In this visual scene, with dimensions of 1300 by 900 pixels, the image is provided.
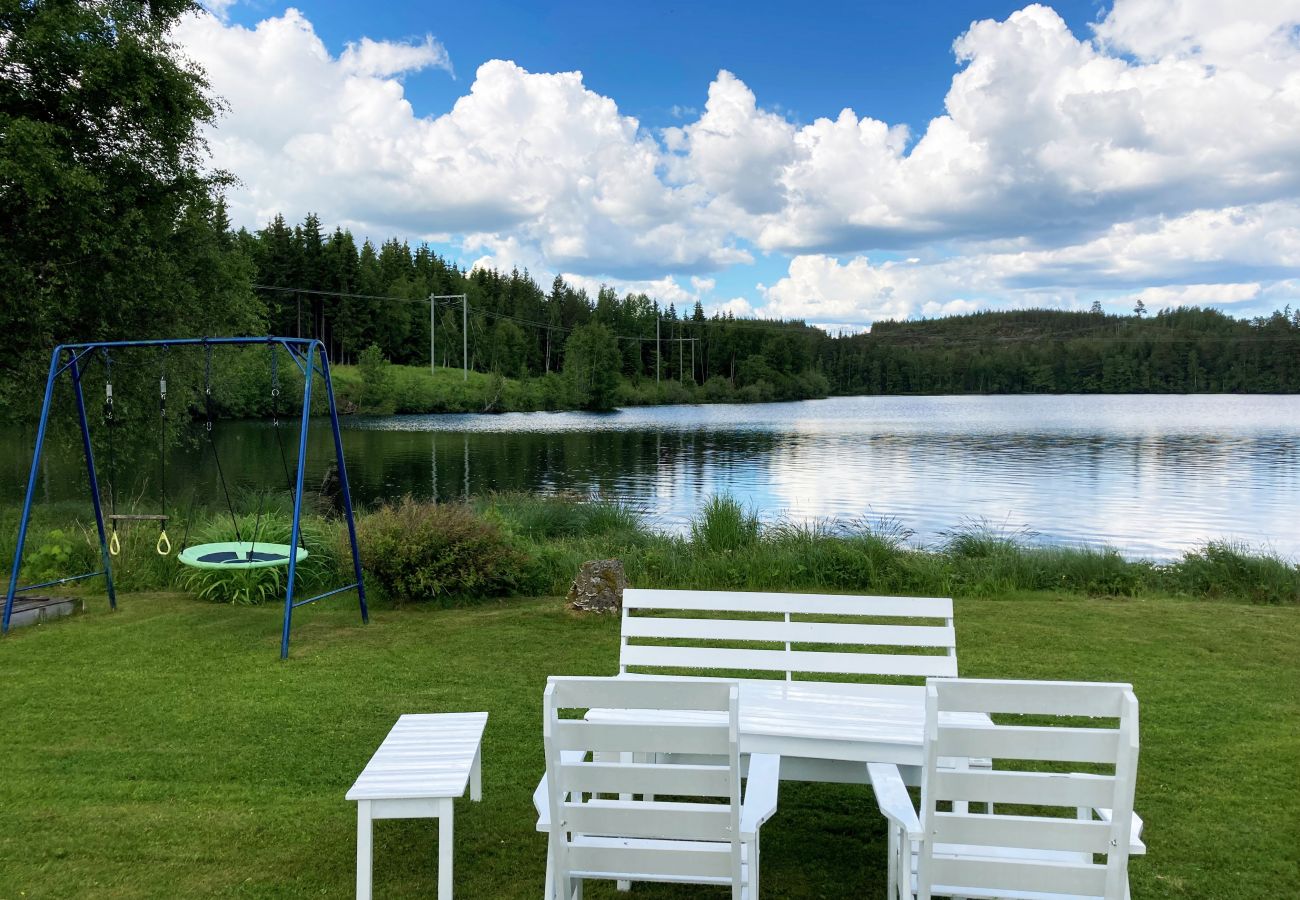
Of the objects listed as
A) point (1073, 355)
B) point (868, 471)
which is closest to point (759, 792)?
point (868, 471)

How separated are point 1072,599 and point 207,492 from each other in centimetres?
2306

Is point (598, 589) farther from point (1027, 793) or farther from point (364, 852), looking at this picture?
point (1027, 793)

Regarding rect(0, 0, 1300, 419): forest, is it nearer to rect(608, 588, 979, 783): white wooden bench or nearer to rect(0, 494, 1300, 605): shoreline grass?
rect(0, 494, 1300, 605): shoreline grass

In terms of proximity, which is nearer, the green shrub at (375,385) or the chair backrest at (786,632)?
the chair backrest at (786,632)

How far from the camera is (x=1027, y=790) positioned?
2.86 meters

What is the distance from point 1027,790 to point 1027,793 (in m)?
0.01

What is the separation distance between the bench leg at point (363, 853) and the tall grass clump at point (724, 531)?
8.75 metres

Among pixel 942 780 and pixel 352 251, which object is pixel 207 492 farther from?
pixel 352 251

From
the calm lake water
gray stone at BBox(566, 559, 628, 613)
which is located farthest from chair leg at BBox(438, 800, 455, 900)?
the calm lake water

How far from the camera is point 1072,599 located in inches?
418

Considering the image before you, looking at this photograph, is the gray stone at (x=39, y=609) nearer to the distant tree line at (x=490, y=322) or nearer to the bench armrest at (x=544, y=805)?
the bench armrest at (x=544, y=805)

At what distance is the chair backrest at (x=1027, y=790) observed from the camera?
9.21ft

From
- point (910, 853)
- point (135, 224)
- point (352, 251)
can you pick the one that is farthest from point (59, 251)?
point (352, 251)

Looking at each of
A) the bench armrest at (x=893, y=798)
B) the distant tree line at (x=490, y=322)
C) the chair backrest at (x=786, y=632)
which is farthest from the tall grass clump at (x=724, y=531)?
the distant tree line at (x=490, y=322)
